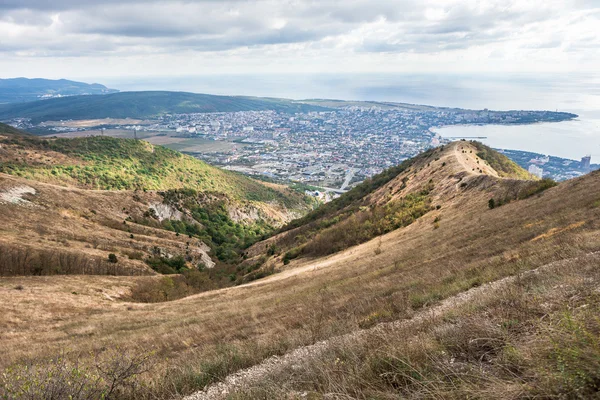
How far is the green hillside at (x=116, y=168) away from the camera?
4809 cm

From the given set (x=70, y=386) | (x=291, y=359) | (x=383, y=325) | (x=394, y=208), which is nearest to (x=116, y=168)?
(x=394, y=208)

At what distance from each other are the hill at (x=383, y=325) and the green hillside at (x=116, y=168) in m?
39.2

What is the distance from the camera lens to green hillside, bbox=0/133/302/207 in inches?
1893

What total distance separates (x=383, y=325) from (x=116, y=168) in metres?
69.0

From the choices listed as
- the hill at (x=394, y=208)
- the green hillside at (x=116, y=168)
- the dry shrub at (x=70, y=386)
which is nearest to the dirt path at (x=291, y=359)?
the dry shrub at (x=70, y=386)

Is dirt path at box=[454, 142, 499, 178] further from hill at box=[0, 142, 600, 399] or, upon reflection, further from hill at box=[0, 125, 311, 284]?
hill at box=[0, 125, 311, 284]

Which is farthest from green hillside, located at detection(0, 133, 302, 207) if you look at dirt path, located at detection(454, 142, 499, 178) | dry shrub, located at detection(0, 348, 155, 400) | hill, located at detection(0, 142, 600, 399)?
dry shrub, located at detection(0, 348, 155, 400)

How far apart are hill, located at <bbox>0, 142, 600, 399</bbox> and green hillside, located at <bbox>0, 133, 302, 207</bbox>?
39165 mm

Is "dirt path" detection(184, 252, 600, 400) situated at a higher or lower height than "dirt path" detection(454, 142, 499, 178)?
lower

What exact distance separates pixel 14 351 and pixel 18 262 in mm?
11163

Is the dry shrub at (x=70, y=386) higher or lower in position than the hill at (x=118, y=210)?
higher

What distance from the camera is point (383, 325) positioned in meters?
5.82

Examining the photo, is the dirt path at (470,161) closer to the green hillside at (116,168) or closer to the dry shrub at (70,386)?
the dry shrub at (70,386)

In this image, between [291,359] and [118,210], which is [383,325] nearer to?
[291,359]
